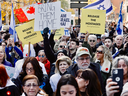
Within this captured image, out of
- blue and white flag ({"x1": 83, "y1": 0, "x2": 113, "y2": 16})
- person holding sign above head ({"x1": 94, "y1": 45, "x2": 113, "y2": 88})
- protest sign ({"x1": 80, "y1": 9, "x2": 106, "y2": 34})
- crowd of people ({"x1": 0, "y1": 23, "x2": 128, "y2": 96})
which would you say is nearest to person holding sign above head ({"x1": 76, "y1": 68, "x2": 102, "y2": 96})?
crowd of people ({"x1": 0, "y1": 23, "x2": 128, "y2": 96})

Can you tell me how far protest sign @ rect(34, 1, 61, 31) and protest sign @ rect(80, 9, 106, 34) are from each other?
3.25 ft

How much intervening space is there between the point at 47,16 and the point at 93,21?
4.99ft

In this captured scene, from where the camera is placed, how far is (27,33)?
661cm

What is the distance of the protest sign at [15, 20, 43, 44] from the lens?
6547mm

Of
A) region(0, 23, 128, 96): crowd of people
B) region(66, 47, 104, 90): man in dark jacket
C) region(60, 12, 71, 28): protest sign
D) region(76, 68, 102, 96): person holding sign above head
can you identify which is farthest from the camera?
region(60, 12, 71, 28): protest sign

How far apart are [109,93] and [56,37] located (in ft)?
23.4

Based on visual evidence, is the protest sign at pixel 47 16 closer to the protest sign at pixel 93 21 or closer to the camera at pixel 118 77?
the protest sign at pixel 93 21

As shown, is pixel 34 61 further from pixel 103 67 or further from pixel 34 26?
pixel 34 26

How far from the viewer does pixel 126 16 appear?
71562 millimetres

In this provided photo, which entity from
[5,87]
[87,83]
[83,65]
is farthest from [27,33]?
[87,83]

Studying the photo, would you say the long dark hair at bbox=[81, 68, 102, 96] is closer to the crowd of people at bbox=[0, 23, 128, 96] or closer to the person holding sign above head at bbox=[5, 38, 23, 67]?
the crowd of people at bbox=[0, 23, 128, 96]

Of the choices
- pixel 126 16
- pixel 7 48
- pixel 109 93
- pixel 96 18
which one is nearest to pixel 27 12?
pixel 7 48

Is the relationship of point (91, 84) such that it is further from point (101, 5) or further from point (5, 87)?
point (101, 5)

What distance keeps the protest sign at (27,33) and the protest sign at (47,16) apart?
0.14 meters
